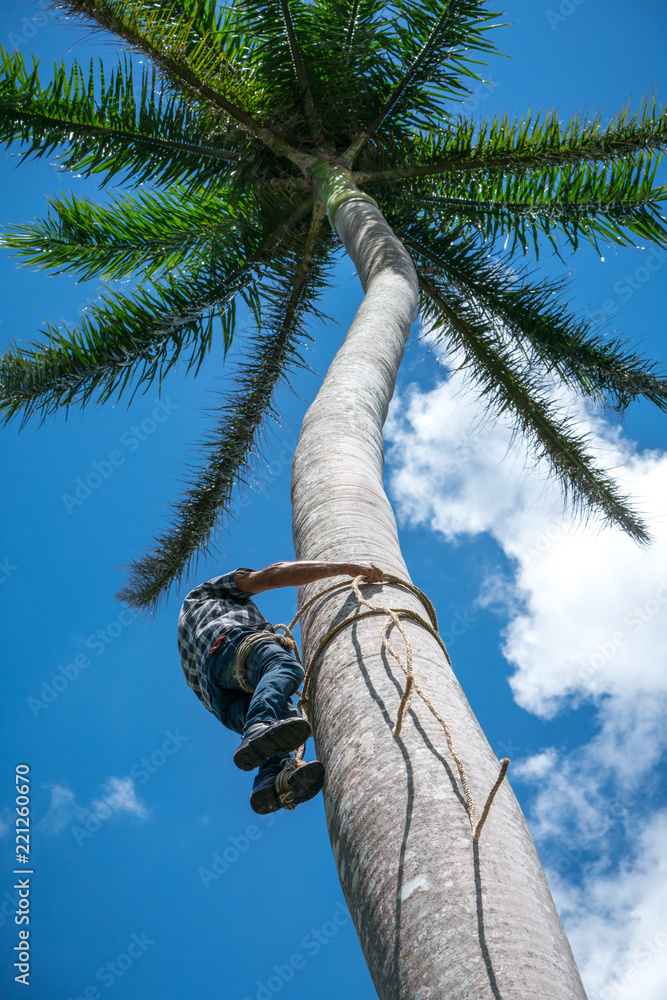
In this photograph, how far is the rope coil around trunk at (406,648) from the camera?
153cm

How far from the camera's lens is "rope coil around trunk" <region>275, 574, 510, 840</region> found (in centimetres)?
153

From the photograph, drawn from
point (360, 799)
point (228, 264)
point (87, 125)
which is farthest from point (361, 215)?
point (360, 799)

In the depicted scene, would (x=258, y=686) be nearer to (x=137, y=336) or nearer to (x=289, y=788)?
(x=289, y=788)

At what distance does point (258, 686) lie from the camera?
2.54m

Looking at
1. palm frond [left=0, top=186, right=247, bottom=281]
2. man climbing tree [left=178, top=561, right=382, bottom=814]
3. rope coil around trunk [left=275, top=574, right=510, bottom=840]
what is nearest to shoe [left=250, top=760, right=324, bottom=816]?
man climbing tree [left=178, top=561, right=382, bottom=814]

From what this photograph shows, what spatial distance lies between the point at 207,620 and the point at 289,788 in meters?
1.15

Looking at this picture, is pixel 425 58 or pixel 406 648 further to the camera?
pixel 425 58

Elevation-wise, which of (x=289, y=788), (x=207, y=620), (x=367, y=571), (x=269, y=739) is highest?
(x=207, y=620)

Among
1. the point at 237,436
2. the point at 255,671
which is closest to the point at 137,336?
the point at 237,436

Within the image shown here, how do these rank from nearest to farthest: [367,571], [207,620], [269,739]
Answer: [269,739] → [367,571] → [207,620]

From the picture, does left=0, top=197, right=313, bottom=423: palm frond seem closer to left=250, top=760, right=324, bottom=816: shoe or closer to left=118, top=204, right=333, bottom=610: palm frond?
left=118, top=204, right=333, bottom=610: palm frond

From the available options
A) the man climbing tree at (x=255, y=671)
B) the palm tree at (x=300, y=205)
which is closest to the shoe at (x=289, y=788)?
the man climbing tree at (x=255, y=671)

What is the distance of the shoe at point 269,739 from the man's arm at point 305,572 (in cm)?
48

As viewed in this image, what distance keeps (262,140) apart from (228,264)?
52.0 inches
